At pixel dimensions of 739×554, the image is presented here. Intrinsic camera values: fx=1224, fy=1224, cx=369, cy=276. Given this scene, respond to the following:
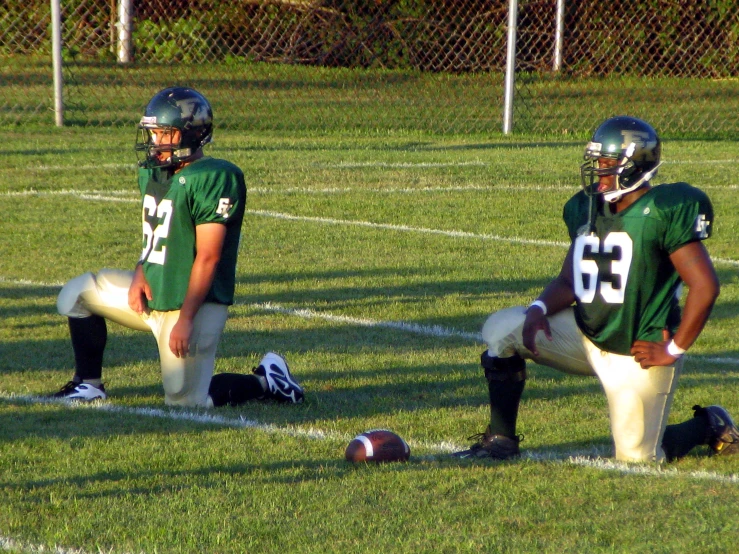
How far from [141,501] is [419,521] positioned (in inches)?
36.5

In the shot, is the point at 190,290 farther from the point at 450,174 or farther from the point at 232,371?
the point at 450,174

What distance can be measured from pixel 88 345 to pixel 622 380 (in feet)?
7.54

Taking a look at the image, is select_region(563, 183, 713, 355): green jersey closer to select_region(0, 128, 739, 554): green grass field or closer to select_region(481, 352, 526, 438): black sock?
select_region(481, 352, 526, 438): black sock

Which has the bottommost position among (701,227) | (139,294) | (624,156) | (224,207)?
(139,294)

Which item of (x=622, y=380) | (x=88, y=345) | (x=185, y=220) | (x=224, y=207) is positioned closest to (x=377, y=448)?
(x=622, y=380)

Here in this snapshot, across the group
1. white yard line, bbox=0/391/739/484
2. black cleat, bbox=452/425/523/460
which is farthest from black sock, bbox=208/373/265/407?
black cleat, bbox=452/425/523/460

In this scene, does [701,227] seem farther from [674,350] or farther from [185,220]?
[185,220]

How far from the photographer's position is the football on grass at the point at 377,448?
447 centimetres

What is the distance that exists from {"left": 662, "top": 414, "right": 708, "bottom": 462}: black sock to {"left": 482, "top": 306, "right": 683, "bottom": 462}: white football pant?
71 millimetres

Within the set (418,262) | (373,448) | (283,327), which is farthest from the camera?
(418,262)

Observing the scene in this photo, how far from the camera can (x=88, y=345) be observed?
5.34 meters

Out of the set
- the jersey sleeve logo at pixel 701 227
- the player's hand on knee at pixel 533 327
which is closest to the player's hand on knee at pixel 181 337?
the player's hand on knee at pixel 533 327

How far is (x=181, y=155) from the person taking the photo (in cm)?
534

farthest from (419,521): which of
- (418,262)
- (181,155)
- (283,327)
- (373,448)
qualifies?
(418,262)
